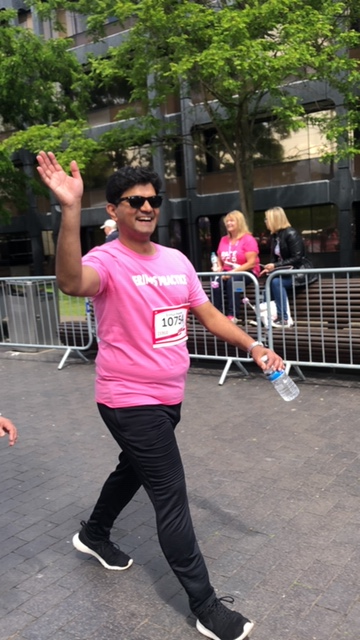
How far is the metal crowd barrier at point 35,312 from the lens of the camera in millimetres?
9344

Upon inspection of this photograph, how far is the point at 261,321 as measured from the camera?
724cm

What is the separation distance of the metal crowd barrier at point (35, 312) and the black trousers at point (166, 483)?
6.47 meters

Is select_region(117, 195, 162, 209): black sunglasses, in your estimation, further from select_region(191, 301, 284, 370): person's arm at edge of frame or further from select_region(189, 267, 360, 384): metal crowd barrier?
select_region(189, 267, 360, 384): metal crowd barrier

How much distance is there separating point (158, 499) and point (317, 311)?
193 inches

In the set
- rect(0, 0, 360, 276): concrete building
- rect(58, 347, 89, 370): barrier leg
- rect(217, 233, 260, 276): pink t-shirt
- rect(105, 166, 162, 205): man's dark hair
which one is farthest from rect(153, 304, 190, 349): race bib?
rect(0, 0, 360, 276): concrete building

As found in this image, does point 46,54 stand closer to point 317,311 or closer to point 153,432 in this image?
point 317,311

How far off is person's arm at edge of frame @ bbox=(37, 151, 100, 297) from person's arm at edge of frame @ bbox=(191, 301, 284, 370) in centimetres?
76

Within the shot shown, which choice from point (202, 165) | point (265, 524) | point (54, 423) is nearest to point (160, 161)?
point (202, 165)

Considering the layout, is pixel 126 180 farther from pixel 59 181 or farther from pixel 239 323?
pixel 239 323

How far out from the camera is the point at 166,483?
104 inches

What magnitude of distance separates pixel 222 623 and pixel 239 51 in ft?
32.5

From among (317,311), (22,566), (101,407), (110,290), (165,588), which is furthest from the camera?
(317,311)

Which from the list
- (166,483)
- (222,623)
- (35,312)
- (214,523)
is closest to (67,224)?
(166,483)

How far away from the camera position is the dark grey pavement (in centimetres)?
283
